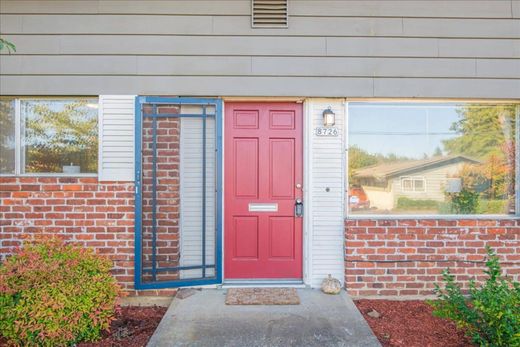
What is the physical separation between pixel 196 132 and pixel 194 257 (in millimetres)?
1492

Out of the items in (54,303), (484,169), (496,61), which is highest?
(496,61)

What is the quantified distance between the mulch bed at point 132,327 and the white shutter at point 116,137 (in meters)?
1.48

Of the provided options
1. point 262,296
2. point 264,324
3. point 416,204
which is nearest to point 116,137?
point 262,296

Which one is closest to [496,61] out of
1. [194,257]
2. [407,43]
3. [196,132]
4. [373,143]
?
[407,43]

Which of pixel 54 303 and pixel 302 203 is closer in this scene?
pixel 54 303

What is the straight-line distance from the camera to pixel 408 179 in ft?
13.0

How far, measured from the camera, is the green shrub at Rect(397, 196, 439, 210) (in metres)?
3.96

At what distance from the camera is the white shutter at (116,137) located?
3.77 meters

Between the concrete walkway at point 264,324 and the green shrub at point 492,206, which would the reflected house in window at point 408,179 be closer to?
the green shrub at point 492,206

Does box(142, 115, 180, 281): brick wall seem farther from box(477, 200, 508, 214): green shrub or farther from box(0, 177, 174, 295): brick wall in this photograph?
box(477, 200, 508, 214): green shrub

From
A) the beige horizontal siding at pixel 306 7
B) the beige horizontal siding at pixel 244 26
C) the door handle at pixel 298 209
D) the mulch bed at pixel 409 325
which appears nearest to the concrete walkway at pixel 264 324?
the mulch bed at pixel 409 325

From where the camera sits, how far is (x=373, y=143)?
3.96 metres

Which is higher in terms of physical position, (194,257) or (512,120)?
(512,120)

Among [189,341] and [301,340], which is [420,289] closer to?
[301,340]
